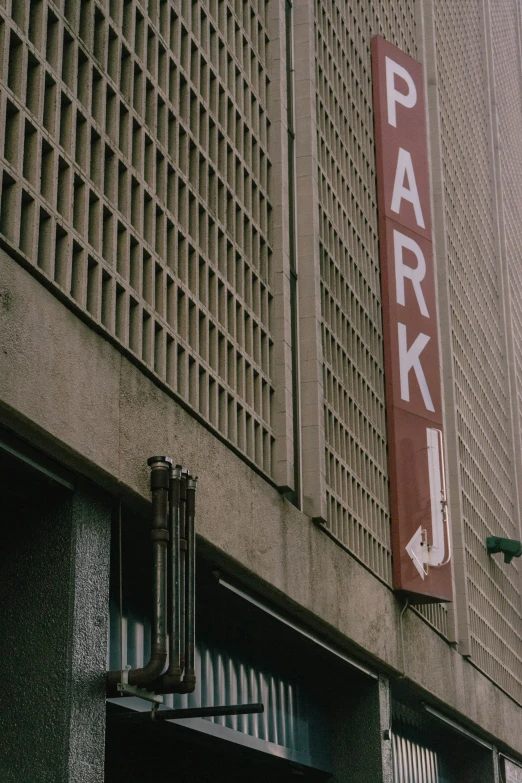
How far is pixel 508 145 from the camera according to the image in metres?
40.3

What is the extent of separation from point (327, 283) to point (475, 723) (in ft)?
31.7

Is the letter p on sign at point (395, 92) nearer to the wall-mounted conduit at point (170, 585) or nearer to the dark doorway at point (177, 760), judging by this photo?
the dark doorway at point (177, 760)

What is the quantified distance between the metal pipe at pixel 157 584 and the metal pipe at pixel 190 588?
13.8 inches

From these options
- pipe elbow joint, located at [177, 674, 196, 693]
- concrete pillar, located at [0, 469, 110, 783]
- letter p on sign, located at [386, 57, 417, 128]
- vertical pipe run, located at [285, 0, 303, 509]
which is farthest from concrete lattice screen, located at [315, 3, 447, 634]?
concrete pillar, located at [0, 469, 110, 783]

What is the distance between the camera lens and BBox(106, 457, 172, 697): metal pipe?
35.6 ft

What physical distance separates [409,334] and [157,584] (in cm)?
1151

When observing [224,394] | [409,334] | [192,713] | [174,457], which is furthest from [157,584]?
[409,334]

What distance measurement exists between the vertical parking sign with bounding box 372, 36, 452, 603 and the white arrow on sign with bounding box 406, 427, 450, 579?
2cm

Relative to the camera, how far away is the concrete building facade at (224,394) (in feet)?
33.9

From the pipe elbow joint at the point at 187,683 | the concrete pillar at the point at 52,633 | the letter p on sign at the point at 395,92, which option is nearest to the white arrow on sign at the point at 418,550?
the letter p on sign at the point at 395,92

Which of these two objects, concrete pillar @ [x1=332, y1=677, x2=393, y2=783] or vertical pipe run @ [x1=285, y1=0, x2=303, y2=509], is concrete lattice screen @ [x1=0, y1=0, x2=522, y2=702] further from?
concrete pillar @ [x1=332, y1=677, x2=393, y2=783]

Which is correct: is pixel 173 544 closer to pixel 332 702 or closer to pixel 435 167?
pixel 332 702

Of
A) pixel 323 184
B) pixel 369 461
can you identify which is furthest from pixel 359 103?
pixel 369 461

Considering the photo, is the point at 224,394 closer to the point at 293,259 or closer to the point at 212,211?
the point at 212,211
